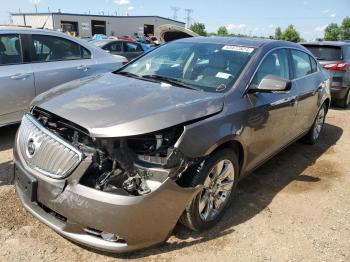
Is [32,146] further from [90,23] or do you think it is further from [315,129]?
[90,23]

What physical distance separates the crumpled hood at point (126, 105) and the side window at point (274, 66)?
66cm

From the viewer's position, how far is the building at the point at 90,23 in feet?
173

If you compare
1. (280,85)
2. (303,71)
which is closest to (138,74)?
(280,85)

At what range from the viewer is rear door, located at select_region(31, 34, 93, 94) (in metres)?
5.25

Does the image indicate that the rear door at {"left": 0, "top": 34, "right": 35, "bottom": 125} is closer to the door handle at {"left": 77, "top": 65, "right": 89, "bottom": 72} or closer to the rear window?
→ the door handle at {"left": 77, "top": 65, "right": 89, "bottom": 72}

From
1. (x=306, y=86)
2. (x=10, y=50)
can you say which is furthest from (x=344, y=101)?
(x=10, y=50)

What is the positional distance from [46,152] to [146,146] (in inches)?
29.7

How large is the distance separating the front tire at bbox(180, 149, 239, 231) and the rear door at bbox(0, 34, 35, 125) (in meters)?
3.22

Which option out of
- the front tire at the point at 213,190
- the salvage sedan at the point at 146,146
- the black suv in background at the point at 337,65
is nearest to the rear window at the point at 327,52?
the black suv in background at the point at 337,65

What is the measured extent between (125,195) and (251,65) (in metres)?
1.95

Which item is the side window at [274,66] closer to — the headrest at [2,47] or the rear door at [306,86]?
the rear door at [306,86]

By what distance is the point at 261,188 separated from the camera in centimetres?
425

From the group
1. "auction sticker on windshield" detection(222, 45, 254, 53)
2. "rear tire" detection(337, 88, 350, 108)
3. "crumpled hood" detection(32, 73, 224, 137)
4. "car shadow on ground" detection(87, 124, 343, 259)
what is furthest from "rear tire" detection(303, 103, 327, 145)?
"rear tire" detection(337, 88, 350, 108)

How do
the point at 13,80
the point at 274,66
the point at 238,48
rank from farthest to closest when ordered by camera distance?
the point at 13,80, the point at 274,66, the point at 238,48
